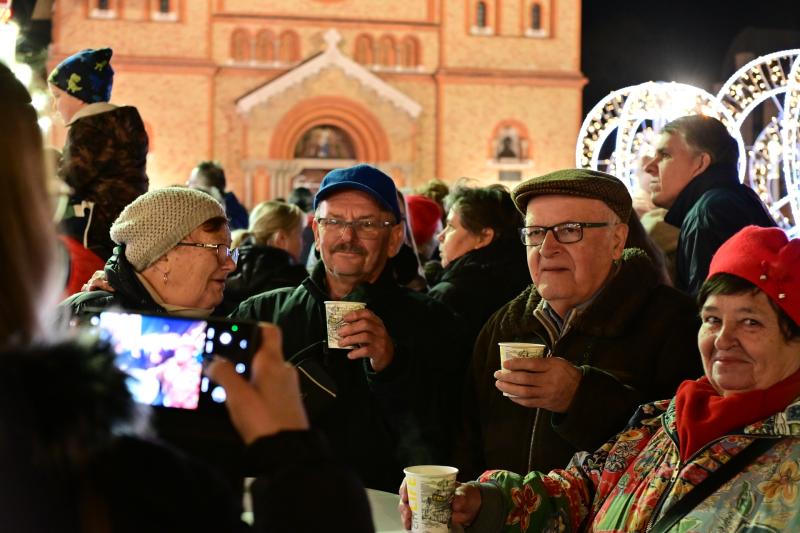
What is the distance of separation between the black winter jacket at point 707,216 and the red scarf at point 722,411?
1.90m

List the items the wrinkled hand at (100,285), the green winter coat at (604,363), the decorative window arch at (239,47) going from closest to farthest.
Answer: the green winter coat at (604,363)
the wrinkled hand at (100,285)
the decorative window arch at (239,47)

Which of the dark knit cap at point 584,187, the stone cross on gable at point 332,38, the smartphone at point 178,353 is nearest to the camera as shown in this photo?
the smartphone at point 178,353

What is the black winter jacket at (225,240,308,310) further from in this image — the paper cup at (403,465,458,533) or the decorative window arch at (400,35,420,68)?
the decorative window arch at (400,35,420,68)

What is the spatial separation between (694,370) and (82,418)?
2144 mm

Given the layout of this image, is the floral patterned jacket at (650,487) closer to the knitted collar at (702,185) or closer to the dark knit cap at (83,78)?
the knitted collar at (702,185)

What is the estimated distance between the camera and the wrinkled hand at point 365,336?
272 centimetres

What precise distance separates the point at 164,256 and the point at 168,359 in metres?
1.61

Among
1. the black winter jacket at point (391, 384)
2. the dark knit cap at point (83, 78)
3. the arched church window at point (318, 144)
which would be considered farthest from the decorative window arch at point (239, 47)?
the black winter jacket at point (391, 384)

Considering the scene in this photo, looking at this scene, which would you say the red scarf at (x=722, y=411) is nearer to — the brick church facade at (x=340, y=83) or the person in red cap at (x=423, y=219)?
the person in red cap at (x=423, y=219)

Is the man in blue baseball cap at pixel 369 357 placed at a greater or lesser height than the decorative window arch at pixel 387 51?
lesser

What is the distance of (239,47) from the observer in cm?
2658

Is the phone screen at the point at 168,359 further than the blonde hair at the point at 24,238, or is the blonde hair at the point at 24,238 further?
the phone screen at the point at 168,359

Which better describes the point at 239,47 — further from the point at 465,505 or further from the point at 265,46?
the point at 465,505

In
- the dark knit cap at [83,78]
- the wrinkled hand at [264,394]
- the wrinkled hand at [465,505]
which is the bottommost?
the wrinkled hand at [465,505]
